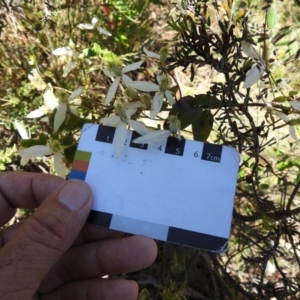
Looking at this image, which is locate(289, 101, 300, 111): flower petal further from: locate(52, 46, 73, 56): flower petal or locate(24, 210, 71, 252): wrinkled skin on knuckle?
locate(52, 46, 73, 56): flower petal

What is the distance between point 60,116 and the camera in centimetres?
107

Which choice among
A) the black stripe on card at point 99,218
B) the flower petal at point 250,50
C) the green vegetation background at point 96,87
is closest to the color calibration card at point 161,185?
the black stripe on card at point 99,218

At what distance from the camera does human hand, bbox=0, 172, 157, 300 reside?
90cm

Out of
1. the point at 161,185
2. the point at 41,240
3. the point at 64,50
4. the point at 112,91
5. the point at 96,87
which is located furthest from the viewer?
the point at 96,87

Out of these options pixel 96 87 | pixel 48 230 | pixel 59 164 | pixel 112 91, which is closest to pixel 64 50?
pixel 96 87

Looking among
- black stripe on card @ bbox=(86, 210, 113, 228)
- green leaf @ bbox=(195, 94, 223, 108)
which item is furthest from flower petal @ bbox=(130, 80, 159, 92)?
black stripe on card @ bbox=(86, 210, 113, 228)

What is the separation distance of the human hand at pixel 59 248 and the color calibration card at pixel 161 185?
6 centimetres

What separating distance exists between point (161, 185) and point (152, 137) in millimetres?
127

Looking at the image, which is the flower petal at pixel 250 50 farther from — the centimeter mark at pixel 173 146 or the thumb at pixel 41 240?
the thumb at pixel 41 240

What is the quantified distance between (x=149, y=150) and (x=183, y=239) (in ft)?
0.75

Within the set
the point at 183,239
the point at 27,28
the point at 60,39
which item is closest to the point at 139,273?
the point at 183,239

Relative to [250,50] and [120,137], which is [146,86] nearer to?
[120,137]

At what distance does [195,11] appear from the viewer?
1.01m

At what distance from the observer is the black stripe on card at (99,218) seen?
3.24ft
